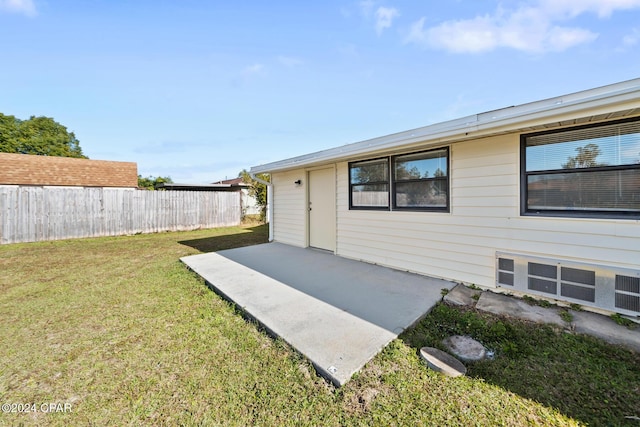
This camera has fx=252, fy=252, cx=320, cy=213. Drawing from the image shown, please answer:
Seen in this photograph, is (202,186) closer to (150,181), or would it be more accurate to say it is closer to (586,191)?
(150,181)

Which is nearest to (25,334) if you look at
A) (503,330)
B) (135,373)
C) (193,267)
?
(135,373)

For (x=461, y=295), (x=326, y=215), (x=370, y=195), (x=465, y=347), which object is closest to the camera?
(x=465, y=347)

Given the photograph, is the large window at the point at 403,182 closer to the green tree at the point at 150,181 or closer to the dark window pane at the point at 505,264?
the dark window pane at the point at 505,264

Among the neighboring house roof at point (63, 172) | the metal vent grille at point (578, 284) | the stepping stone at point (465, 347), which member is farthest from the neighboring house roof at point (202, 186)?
the metal vent grille at point (578, 284)

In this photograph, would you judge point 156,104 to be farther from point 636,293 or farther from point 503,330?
point 636,293

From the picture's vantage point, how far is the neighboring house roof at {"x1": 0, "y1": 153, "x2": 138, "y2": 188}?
37.6 ft

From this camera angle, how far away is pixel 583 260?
2.85 m

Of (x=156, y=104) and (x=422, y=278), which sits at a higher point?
(x=156, y=104)

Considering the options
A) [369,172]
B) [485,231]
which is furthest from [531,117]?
[369,172]

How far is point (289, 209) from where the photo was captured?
7.27 meters

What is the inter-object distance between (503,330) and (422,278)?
157 centimetres

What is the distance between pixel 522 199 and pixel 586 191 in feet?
1.88

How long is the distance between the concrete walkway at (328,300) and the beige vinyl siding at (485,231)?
0.39m

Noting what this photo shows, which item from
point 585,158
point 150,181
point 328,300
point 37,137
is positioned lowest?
point 328,300
